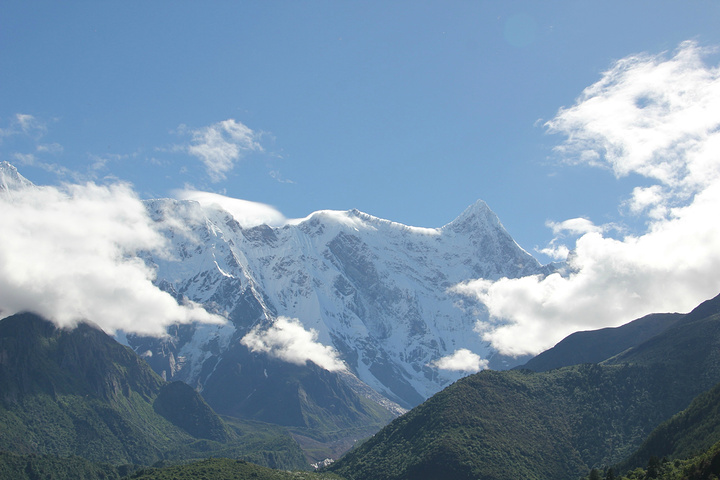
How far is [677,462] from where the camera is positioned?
16762 cm

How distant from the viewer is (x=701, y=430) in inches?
7721

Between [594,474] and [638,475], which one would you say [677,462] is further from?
[594,474]

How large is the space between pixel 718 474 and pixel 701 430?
66.3 metres

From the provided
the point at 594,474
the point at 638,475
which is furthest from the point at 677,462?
the point at 594,474

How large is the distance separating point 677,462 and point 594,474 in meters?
29.5

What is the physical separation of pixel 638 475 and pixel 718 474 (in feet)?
136

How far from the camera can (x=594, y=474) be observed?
191500 millimetres

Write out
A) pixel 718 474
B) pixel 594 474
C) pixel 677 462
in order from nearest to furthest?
pixel 718 474 < pixel 677 462 < pixel 594 474

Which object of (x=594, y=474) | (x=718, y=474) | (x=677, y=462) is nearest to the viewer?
(x=718, y=474)

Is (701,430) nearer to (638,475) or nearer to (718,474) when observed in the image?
(638,475)

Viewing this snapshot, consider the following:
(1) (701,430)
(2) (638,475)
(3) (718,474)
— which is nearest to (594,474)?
(2) (638,475)

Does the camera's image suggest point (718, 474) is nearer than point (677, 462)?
Yes

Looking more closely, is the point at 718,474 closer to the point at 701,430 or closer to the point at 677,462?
the point at 677,462

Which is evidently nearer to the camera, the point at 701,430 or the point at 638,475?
the point at 638,475
